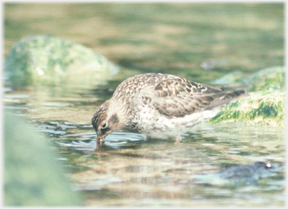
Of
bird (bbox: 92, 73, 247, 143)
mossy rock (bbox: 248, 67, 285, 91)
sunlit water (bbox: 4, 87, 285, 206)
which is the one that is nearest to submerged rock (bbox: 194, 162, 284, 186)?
sunlit water (bbox: 4, 87, 285, 206)

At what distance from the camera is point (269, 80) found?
11.4 m

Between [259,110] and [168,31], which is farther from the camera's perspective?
[168,31]

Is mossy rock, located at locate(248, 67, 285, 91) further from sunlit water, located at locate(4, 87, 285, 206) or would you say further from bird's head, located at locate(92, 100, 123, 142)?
bird's head, located at locate(92, 100, 123, 142)

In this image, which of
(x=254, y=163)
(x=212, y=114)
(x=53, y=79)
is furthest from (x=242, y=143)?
(x=53, y=79)

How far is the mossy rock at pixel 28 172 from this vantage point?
3.90 meters

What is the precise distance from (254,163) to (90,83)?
22.1 feet

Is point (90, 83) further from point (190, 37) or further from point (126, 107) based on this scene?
point (190, 37)

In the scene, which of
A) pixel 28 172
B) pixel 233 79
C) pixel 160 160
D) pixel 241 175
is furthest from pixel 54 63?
pixel 28 172

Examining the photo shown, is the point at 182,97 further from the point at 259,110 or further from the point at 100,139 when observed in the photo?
the point at 259,110

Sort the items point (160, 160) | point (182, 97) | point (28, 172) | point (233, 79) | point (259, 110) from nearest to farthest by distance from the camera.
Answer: point (28, 172) → point (160, 160) → point (182, 97) → point (259, 110) → point (233, 79)

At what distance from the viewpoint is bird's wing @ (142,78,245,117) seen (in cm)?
749

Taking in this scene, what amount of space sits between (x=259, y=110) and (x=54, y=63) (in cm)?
643

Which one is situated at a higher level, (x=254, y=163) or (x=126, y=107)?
(x=126, y=107)

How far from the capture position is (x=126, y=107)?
7531mm
